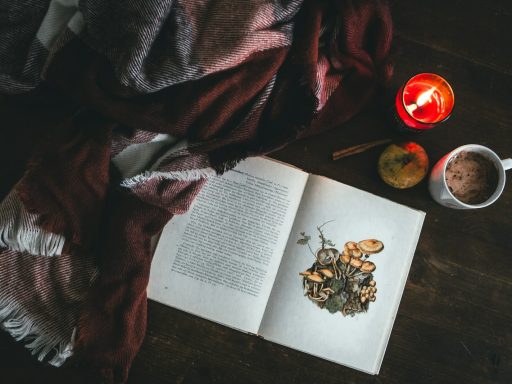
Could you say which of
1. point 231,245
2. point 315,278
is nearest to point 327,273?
point 315,278

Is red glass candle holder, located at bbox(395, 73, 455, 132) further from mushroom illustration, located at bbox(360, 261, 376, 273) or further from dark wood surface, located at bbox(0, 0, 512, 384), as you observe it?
mushroom illustration, located at bbox(360, 261, 376, 273)

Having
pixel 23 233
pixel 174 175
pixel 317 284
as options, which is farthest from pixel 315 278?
pixel 23 233

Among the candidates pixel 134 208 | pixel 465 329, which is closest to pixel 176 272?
pixel 134 208

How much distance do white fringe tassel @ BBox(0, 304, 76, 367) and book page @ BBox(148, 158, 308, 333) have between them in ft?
0.44

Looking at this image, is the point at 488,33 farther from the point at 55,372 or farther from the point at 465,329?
the point at 55,372

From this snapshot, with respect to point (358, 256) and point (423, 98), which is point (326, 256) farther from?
point (423, 98)

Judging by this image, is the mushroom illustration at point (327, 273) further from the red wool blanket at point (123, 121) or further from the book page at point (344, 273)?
the red wool blanket at point (123, 121)

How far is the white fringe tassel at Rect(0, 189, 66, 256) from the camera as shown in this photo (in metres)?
0.59

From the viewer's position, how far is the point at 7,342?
0.63 meters

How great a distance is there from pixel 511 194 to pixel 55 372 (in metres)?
0.72

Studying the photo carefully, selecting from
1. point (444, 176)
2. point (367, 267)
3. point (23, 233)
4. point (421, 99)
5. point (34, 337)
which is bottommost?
point (34, 337)

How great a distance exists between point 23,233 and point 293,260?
37 centimetres

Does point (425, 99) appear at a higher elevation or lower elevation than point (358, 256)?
higher

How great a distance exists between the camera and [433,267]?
26.1 inches
